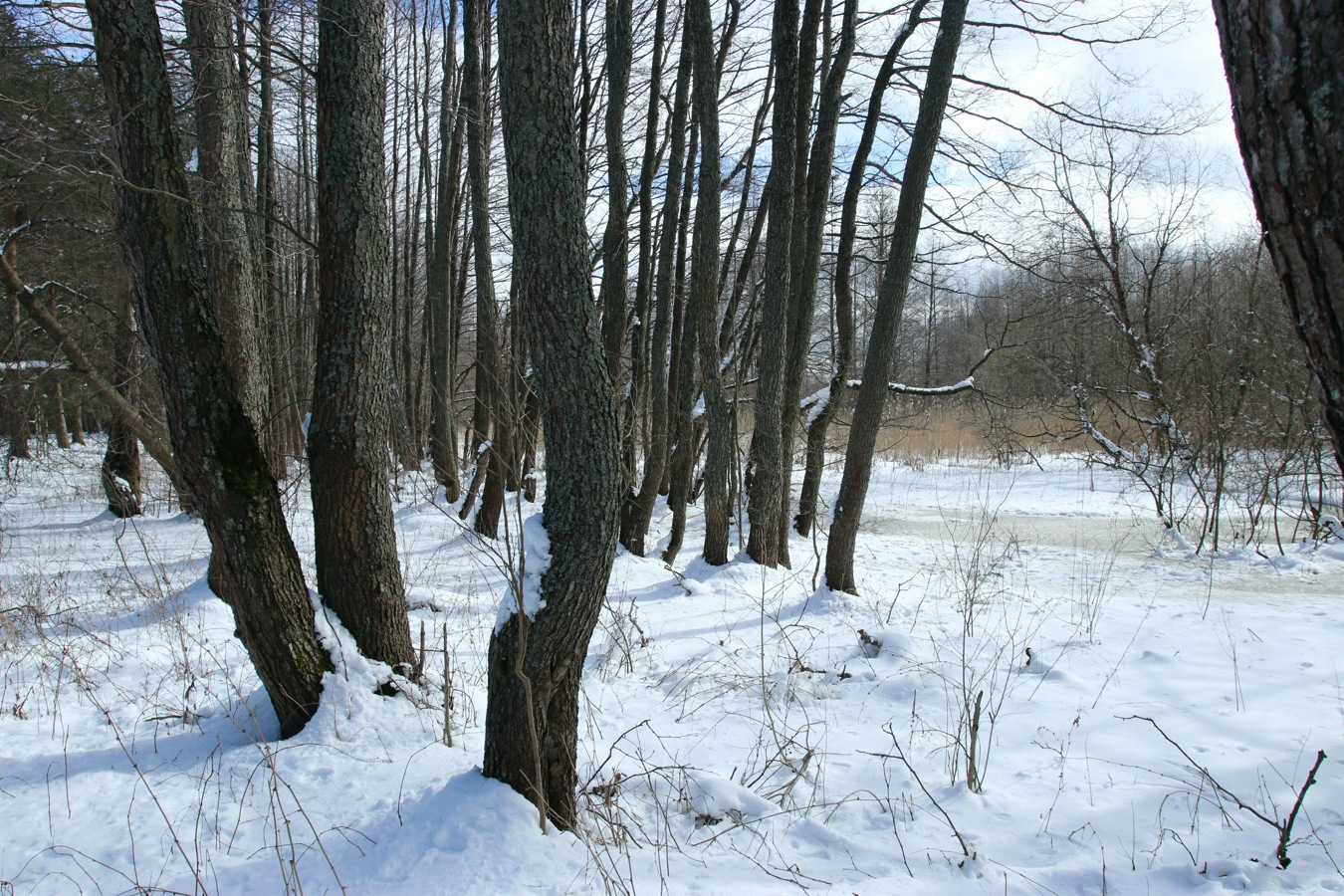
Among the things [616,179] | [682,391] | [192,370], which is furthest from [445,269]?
[192,370]

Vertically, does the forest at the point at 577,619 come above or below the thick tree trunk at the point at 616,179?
below

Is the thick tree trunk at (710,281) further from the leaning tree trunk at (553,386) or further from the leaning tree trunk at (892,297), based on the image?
the leaning tree trunk at (553,386)

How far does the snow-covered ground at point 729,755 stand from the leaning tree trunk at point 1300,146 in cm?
208

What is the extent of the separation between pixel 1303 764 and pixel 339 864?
3837 mm

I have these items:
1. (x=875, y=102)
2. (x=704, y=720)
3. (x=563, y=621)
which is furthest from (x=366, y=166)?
(x=875, y=102)

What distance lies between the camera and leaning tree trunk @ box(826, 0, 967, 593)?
211 inches

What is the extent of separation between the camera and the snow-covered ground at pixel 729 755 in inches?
91.4

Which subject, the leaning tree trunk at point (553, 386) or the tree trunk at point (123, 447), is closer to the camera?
the leaning tree trunk at point (553, 386)

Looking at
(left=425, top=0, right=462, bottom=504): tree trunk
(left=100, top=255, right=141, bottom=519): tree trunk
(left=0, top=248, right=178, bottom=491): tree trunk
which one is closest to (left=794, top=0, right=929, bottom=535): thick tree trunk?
(left=425, top=0, right=462, bottom=504): tree trunk

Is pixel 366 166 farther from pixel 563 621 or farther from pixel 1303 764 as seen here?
pixel 1303 764

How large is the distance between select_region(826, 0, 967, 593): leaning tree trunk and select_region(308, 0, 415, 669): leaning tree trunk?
381 centimetres

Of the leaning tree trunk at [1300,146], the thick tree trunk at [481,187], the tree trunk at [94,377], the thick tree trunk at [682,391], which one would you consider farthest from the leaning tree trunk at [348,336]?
the thick tree trunk at [682,391]

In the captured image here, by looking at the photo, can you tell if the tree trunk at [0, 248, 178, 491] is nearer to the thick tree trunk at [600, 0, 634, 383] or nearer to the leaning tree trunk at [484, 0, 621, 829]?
the thick tree trunk at [600, 0, 634, 383]

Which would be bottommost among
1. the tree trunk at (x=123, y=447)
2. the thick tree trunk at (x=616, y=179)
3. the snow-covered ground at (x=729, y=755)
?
the snow-covered ground at (x=729, y=755)
